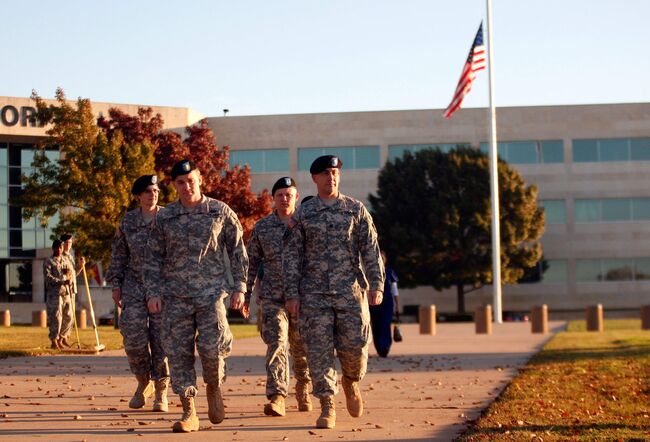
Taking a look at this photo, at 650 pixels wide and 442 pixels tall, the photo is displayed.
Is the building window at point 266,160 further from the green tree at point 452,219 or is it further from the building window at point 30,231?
the building window at point 30,231

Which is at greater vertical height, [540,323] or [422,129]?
[422,129]

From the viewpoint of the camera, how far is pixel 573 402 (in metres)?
12.9

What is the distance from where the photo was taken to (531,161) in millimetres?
72125

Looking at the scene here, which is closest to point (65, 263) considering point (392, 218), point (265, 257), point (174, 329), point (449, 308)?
point (265, 257)

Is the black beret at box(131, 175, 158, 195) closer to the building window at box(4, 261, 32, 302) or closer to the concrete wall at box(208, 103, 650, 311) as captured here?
the building window at box(4, 261, 32, 302)

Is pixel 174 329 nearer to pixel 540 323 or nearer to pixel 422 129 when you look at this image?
pixel 540 323

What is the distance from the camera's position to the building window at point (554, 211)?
72188 mm

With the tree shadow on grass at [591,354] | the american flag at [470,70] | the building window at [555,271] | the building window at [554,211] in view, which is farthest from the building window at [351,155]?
the tree shadow on grass at [591,354]

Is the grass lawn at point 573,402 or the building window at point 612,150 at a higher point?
the building window at point 612,150

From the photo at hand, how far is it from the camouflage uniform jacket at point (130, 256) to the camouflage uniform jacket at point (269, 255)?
1.01 meters

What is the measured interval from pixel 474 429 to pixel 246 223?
3407cm

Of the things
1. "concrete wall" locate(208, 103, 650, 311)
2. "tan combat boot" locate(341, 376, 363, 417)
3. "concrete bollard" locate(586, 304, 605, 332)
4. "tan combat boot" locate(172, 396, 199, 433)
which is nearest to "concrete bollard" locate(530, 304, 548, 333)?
"concrete bollard" locate(586, 304, 605, 332)

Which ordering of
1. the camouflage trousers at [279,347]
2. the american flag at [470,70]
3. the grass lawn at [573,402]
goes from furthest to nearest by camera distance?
1. the american flag at [470,70]
2. the camouflage trousers at [279,347]
3. the grass lawn at [573,402]

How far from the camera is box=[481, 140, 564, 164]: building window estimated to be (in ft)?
236
